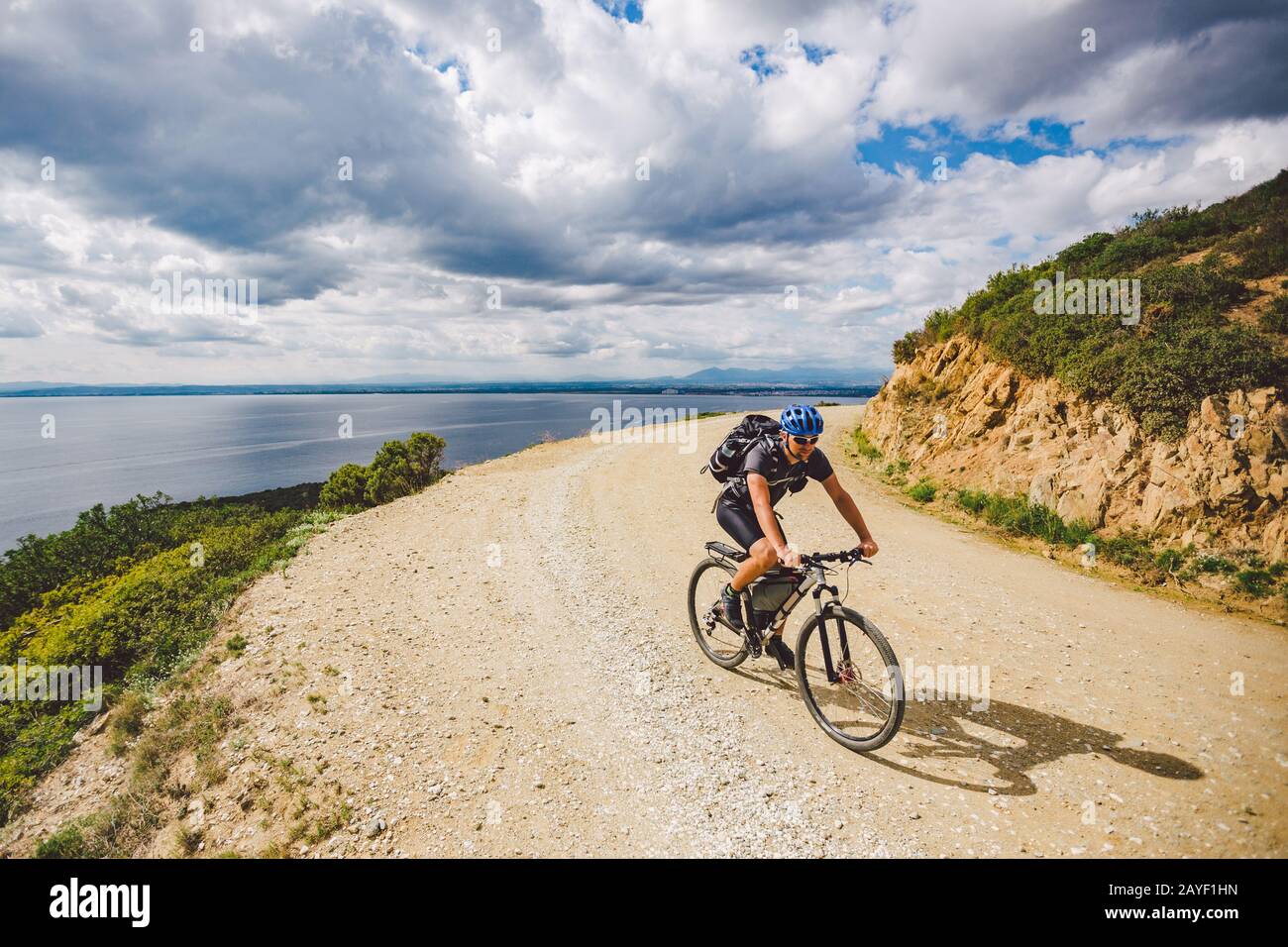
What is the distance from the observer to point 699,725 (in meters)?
5.64

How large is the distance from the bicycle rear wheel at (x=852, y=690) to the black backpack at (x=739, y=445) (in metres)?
A: 1.84

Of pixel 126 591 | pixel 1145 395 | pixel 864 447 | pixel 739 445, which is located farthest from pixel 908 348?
pixel 126 591

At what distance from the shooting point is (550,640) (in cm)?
762

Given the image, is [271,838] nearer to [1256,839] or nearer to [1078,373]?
[1256,839]

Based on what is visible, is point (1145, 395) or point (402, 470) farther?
point (402, 470)

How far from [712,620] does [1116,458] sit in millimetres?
10177

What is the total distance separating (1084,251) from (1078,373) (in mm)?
7300

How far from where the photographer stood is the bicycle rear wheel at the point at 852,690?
15.7 ft

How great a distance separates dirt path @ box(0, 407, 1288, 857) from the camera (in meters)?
4.27

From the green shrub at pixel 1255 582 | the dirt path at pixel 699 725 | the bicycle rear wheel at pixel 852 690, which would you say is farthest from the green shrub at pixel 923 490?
the bicycle rear wheel at pixel 852 690

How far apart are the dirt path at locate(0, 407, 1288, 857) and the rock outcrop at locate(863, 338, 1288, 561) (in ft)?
6.66

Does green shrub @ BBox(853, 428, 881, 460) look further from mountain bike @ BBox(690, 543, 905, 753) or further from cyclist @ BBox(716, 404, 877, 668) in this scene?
cyclist @ BBox(716, 404, 877, 668)

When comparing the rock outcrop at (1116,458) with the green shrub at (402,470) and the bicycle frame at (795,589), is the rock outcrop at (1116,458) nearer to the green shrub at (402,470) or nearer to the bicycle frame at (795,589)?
the bicycle frame at (795,589)

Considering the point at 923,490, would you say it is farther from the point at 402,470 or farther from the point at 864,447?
the point at 402,470
